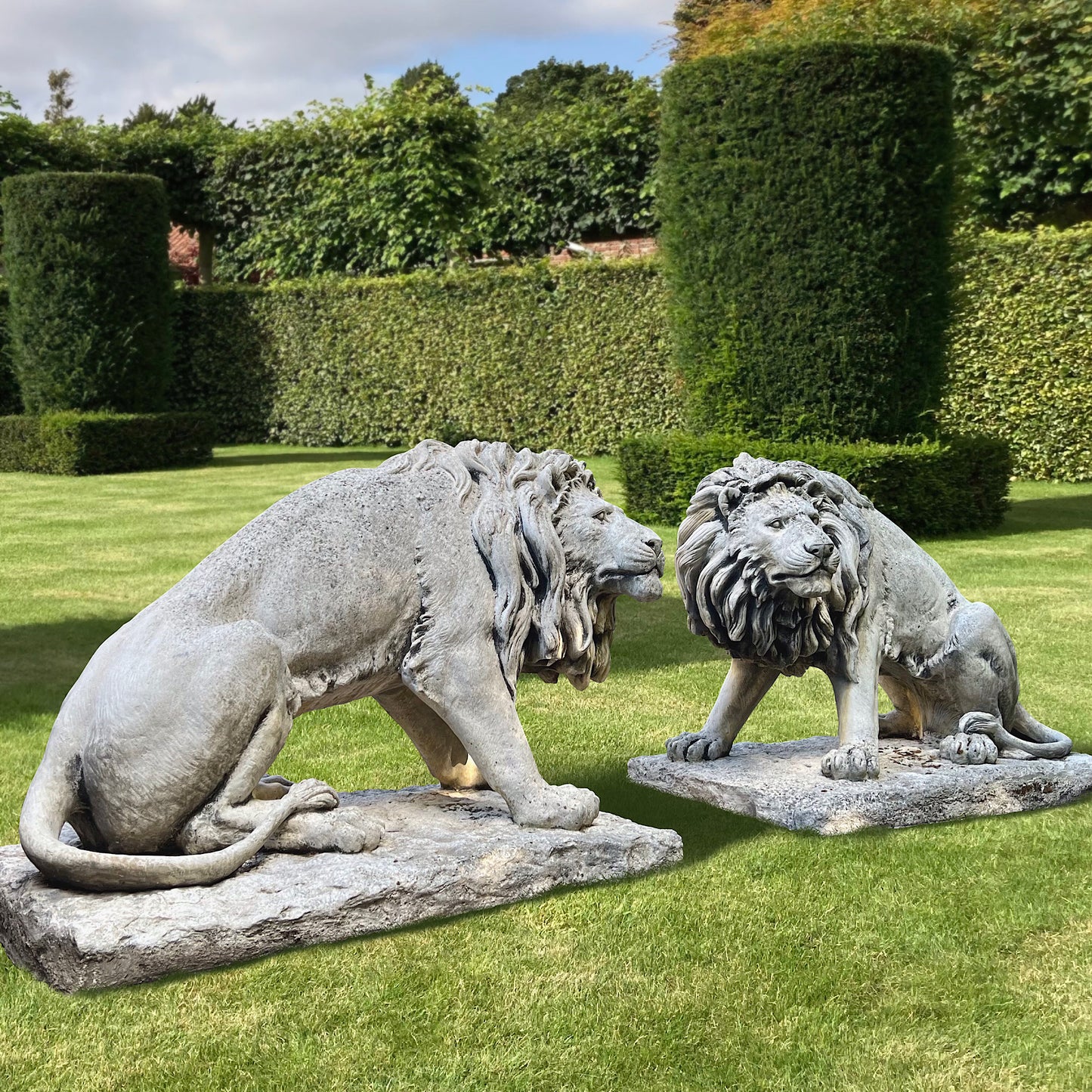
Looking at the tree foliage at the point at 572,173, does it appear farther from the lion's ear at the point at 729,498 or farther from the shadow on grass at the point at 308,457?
the lion's ear at the point at 729,498

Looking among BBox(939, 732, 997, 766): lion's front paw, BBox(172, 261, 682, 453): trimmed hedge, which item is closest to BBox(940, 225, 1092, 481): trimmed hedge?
BBox(172, 261, 682, 453): trimmed hedge

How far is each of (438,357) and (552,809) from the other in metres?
18.0

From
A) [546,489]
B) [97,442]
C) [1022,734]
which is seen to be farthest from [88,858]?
[97,442]

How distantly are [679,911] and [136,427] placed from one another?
1738cm

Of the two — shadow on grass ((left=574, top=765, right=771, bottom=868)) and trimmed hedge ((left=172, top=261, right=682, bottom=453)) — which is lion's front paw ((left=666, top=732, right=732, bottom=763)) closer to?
shadow on grass ((left=574, top=765, right=771, bottom=868))

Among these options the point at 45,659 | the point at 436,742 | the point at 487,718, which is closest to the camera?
the point at 487,718

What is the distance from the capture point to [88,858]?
3469 millimetres

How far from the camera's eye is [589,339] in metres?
19.8

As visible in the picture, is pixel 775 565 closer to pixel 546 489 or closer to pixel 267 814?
pixel 546 489

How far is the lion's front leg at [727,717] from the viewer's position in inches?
202

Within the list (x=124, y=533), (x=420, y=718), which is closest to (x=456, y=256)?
(x=124, y=533)

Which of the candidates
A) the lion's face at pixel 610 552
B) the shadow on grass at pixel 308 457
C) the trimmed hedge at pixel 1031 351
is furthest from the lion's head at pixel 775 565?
the shadow on grass at pixel 308 457

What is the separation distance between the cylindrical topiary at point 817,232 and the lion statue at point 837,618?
24.0 ft

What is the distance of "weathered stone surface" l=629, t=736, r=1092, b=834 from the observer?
186 inches
